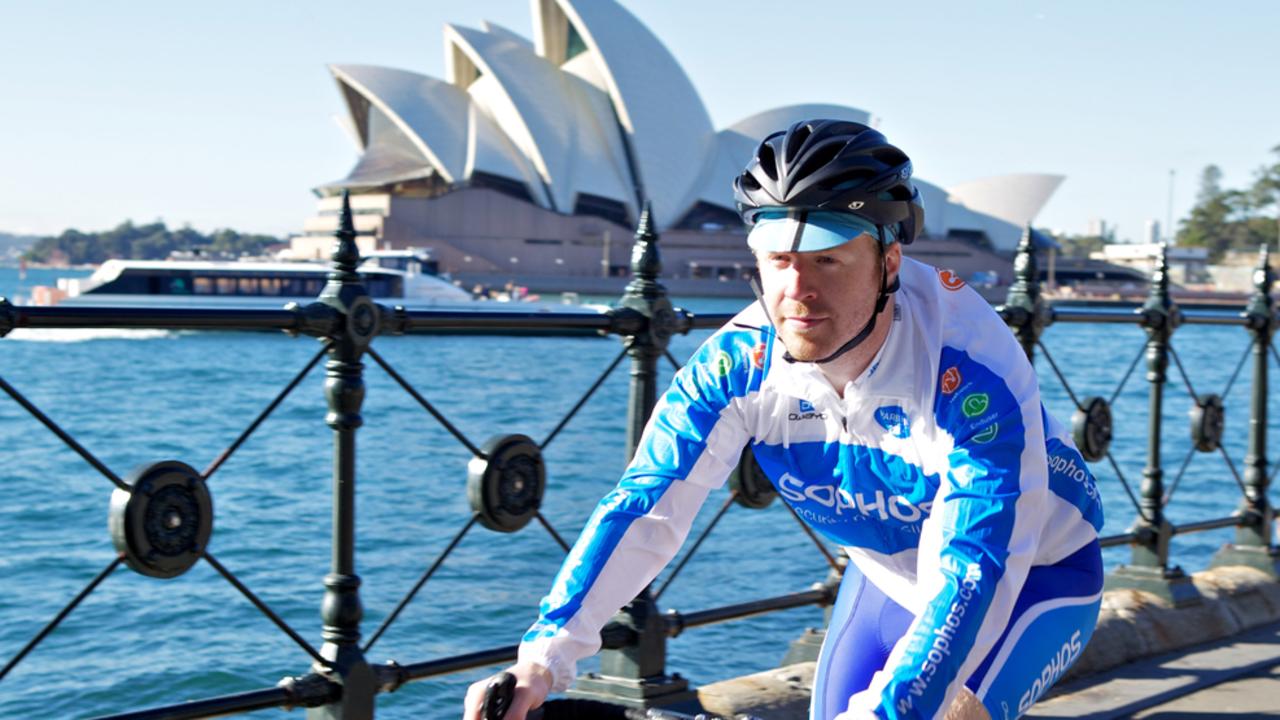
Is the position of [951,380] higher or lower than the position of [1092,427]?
higher

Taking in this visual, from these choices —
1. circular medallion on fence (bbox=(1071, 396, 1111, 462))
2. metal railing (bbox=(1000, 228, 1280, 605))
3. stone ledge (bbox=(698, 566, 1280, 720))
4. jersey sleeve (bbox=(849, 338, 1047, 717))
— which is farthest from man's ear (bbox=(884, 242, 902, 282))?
circular medallion on fence (bbox=(1071, 396, 1111, 462))

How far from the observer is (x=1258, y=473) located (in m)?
5.90

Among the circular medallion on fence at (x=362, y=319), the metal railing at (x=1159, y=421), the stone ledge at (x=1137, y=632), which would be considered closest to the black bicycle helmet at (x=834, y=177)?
the circular medallion on fence at (x=362, y=319)

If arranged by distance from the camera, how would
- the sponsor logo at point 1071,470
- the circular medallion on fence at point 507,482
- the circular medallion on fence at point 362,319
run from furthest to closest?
1. the circular medallion on fence at point 507,482
2. the circular medallion on fence at point 362,319
3. the sponsor logo at point 1071,470

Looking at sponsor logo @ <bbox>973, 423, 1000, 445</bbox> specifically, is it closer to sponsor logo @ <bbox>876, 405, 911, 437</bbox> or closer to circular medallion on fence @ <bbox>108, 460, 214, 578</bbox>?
sponsor logo @ <bbox>876, 405, 911, 437</bbox>

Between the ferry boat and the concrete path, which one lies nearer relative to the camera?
the concrete path

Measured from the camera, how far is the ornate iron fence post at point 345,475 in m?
3.06

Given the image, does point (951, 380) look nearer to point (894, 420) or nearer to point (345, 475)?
point (894, 420)

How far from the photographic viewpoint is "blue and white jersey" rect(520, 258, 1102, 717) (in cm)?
172

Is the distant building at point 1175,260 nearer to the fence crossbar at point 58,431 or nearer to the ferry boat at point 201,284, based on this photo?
the ferry boat at point 201,284

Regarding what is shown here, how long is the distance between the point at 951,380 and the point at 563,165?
6638cm

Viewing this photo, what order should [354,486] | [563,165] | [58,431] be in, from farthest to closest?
[563,165]
[354,486]
[58,431]

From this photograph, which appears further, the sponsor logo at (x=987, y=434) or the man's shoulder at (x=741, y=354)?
the man's shoulder at (x=741, y=354)

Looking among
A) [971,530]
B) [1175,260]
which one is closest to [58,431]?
[971,530]
